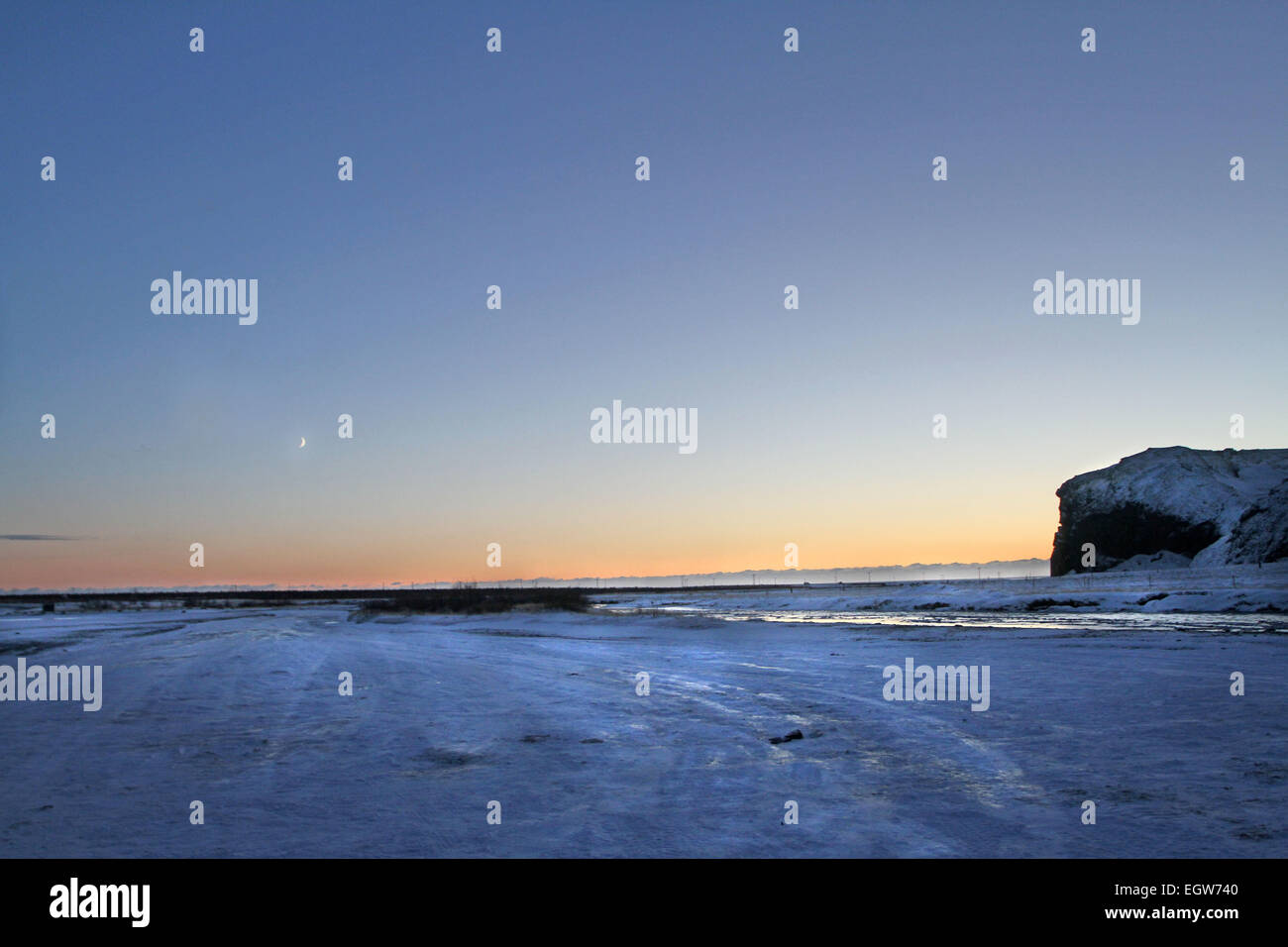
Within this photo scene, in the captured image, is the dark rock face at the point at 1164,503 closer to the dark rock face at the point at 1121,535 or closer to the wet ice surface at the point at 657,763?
the dark rock face at the point at 1121,535

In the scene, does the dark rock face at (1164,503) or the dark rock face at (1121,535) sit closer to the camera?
the dark rock face at (1164,503)

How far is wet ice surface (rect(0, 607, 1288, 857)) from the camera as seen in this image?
246 inches

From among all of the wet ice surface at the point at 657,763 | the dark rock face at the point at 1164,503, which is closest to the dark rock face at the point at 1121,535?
the dark rock face at the point at 1164,503

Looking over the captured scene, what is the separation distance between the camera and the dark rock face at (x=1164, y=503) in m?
102

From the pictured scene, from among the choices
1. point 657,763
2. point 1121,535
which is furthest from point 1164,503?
point 657,763

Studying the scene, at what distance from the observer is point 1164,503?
108875mm

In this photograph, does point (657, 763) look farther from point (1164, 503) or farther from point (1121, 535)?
point (1121, 535)

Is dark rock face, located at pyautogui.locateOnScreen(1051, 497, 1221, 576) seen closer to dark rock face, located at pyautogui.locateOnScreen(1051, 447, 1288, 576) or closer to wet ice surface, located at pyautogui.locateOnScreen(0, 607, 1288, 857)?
dark rock face, located at pyautogui.locateOnScreen(1051, 447, 1288, 576)

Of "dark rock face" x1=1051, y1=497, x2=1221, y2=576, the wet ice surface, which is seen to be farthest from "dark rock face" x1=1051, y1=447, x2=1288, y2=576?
the wet ice surface

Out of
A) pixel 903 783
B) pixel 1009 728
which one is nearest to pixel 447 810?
pixel 903 783

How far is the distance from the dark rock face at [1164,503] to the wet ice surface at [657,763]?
89.8 metres

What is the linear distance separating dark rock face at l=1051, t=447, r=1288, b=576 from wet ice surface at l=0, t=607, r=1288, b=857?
295 ft
